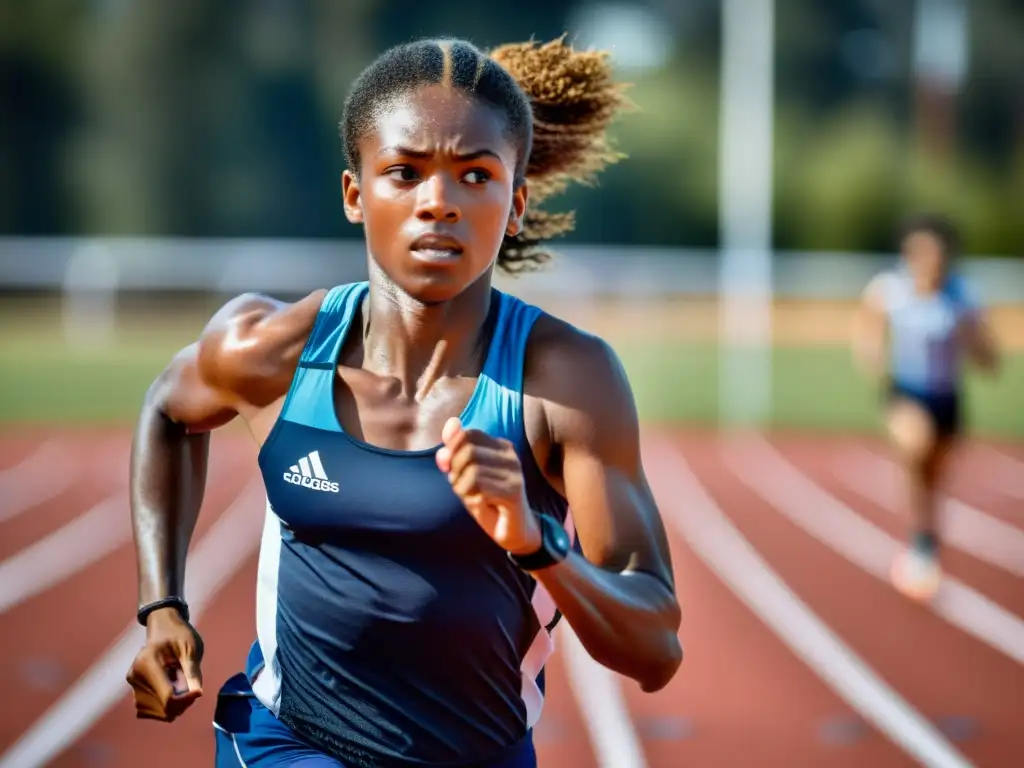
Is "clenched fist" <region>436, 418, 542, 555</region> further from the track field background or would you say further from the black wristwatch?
the track field background

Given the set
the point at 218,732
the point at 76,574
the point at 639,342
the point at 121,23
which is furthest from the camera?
the point at 121,23

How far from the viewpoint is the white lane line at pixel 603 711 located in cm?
542

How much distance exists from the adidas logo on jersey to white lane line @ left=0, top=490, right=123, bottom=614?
234 inches

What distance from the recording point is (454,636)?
7.25 ft

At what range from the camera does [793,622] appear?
7625 millimetres

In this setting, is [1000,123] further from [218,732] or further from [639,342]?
[218,732]

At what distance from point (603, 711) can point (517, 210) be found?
408cm

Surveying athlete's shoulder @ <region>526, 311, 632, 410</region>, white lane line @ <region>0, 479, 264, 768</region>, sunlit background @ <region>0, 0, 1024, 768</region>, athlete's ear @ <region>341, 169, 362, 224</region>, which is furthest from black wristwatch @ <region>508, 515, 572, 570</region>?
white lane line @ <region>0, 479, 264, 768</region>

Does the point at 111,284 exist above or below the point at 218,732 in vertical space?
below

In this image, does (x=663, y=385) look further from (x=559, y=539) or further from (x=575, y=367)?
(x=559, y=539)

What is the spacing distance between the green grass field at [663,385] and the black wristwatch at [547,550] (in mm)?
15032

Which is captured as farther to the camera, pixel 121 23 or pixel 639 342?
pixel 121 23

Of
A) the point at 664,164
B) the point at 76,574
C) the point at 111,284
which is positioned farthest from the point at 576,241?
the point at 76,574

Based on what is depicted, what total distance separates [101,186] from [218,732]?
31.4 metres
